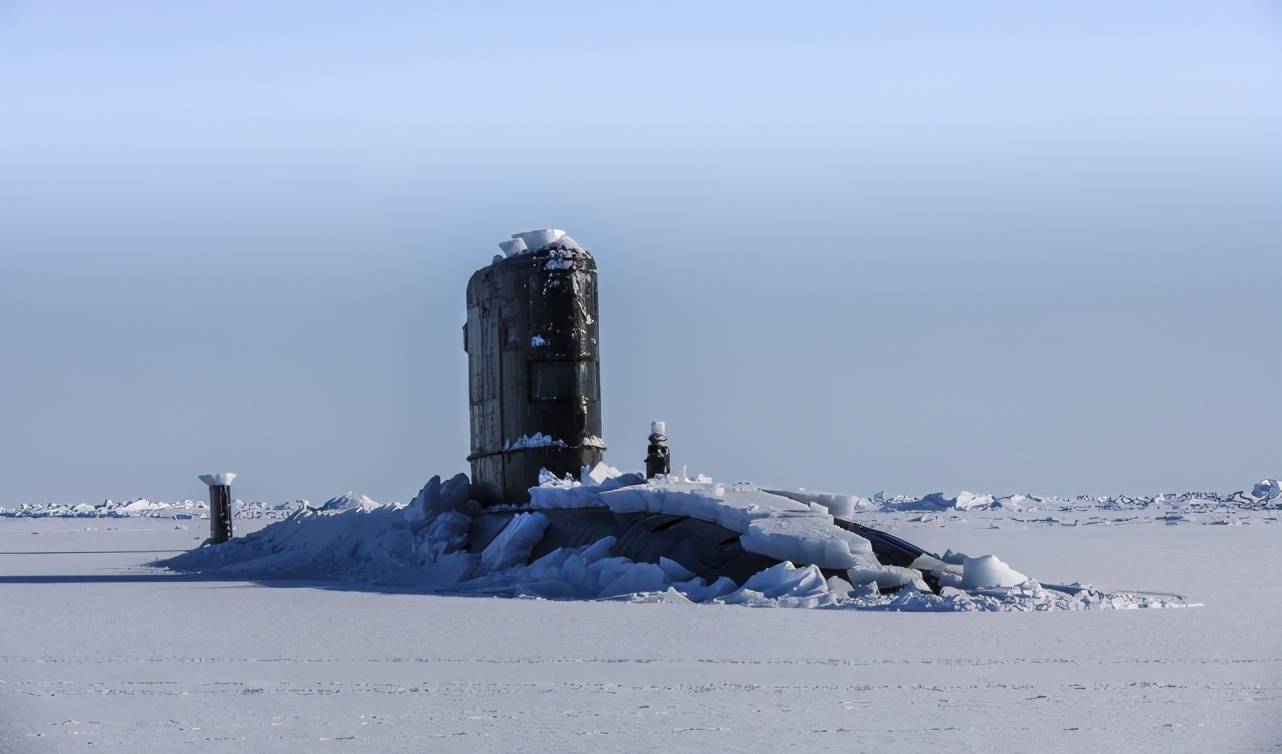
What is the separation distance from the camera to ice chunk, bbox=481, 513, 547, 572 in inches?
583

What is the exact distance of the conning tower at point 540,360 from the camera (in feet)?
52.3

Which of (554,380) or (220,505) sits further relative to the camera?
(220,505)

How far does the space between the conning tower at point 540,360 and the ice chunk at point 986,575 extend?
5.52 metres

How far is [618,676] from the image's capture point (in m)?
7.41

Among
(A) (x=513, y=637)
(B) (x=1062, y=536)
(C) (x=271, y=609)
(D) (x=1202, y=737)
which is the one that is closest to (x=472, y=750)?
(D) (x=1202, y=737)

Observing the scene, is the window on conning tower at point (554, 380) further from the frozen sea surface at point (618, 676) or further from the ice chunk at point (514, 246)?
the frozen sea surface at point (618, 676)

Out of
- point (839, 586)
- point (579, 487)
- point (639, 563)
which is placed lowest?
point (839, 586)

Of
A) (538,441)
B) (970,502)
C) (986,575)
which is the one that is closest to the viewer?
(986,575)

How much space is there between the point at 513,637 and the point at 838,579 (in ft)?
10.9

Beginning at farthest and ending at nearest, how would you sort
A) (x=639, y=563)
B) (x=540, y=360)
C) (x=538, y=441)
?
(x=538, y=441), (x=540, y=360), (x=639, y=563)

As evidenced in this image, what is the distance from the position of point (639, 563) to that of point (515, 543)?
90.1 inches

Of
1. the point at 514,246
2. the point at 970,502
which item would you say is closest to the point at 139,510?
the point at 970,502

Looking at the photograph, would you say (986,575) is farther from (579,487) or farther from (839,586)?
(579,487)

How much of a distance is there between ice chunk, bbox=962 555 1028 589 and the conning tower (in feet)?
18.1
